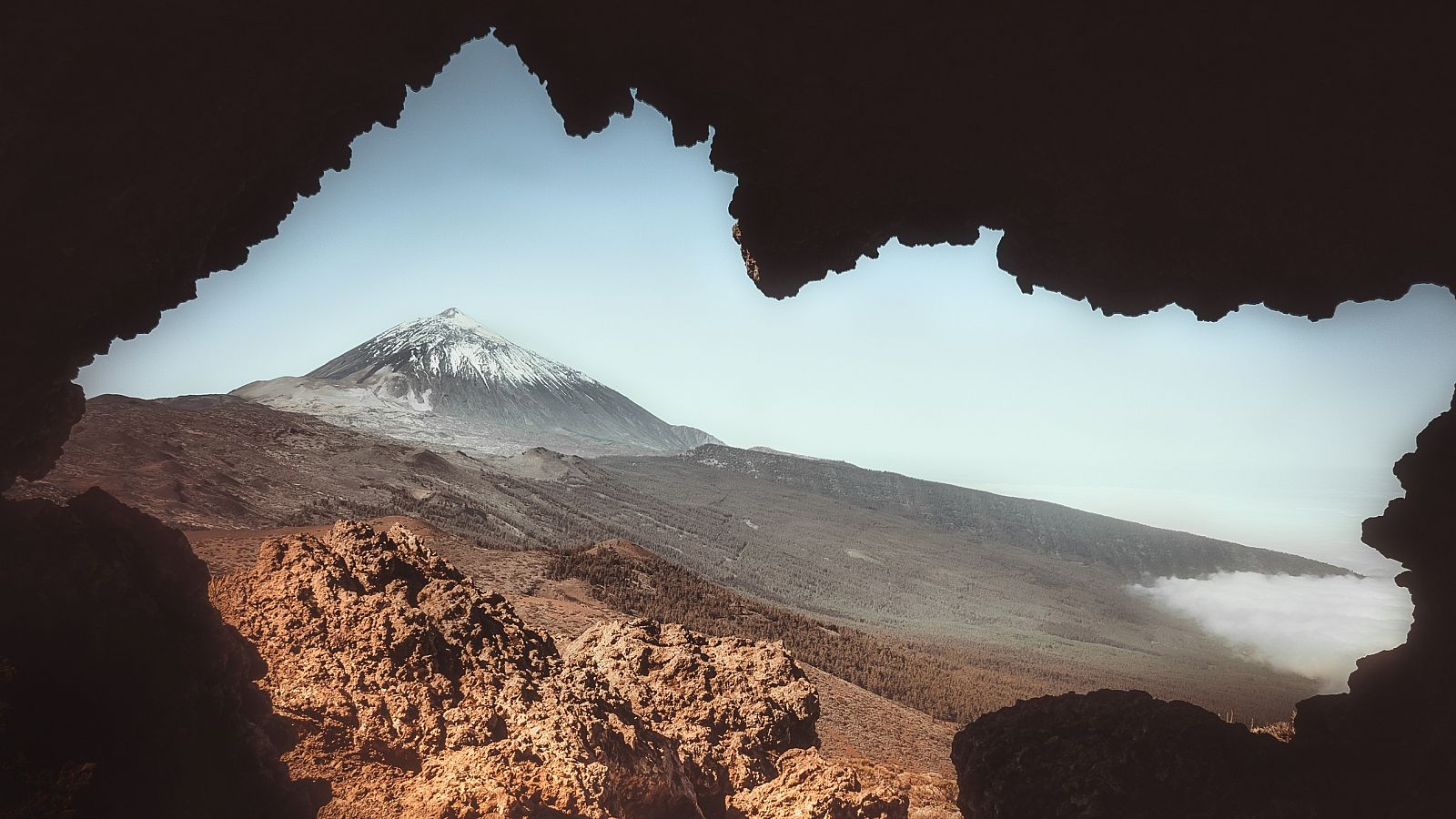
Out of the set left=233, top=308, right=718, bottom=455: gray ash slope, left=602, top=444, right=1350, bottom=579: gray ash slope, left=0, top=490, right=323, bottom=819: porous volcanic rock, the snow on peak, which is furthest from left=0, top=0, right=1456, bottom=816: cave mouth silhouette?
the snow on peak

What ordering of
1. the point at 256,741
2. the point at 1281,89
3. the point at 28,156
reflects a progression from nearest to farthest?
the point at 28,156, the point at 256,741, the point at 1281,89

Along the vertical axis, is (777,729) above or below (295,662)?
below

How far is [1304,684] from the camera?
25.7 metres

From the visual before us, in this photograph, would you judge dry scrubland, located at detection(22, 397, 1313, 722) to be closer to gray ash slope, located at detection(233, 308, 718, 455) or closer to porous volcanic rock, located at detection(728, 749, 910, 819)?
porous volcanic rock, located at detection(728, 749, 910, 819)

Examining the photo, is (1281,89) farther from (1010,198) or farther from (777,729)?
(777,729)

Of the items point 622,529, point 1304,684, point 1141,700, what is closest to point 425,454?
point 622,529

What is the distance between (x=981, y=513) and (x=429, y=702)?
221 feet

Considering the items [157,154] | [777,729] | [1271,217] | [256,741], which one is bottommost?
[777,729]

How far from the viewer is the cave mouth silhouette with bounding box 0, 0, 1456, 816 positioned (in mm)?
3576

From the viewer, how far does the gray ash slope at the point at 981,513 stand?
57.7m

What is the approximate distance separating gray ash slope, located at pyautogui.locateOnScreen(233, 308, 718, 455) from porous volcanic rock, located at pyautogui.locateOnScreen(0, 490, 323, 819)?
6328 cm

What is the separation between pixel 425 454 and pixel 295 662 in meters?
36.0

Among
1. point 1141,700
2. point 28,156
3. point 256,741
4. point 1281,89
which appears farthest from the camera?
point 1141,700

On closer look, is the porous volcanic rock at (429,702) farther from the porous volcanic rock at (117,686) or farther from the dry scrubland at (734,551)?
the dry scrubland at (734,551)
